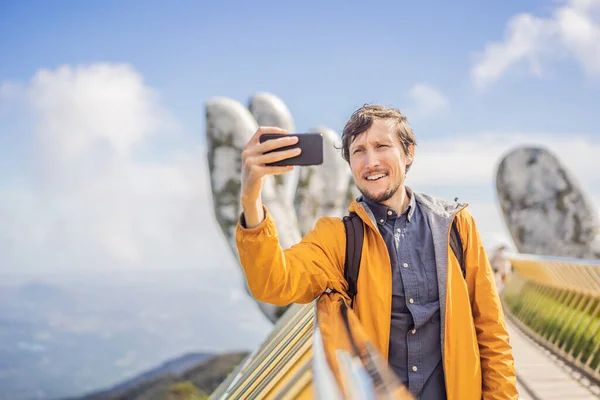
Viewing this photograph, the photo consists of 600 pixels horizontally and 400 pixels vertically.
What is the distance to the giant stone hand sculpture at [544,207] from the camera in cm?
1548

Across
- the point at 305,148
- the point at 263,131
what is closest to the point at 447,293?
the point at 305,148

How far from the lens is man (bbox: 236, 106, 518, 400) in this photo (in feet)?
6.81

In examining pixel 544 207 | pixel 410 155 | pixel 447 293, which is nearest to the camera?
pixel 447 293

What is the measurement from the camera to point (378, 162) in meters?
2.22

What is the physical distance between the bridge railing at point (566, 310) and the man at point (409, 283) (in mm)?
4398

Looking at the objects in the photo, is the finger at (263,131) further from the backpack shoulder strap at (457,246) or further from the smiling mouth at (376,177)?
the backpack shoulder strap at (457,246)

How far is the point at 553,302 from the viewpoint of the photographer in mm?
8812

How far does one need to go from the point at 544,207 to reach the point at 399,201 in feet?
50.1

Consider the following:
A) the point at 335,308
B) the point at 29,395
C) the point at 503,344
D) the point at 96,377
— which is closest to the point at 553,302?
the point at 503,344

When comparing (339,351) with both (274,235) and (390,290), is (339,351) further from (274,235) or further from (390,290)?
(390,290)

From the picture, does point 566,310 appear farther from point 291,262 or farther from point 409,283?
point 291,262

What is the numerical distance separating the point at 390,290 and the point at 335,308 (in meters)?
0.40

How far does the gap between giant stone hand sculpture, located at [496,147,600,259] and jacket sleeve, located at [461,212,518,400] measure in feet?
49.1

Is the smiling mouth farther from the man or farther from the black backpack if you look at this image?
the black backpack
